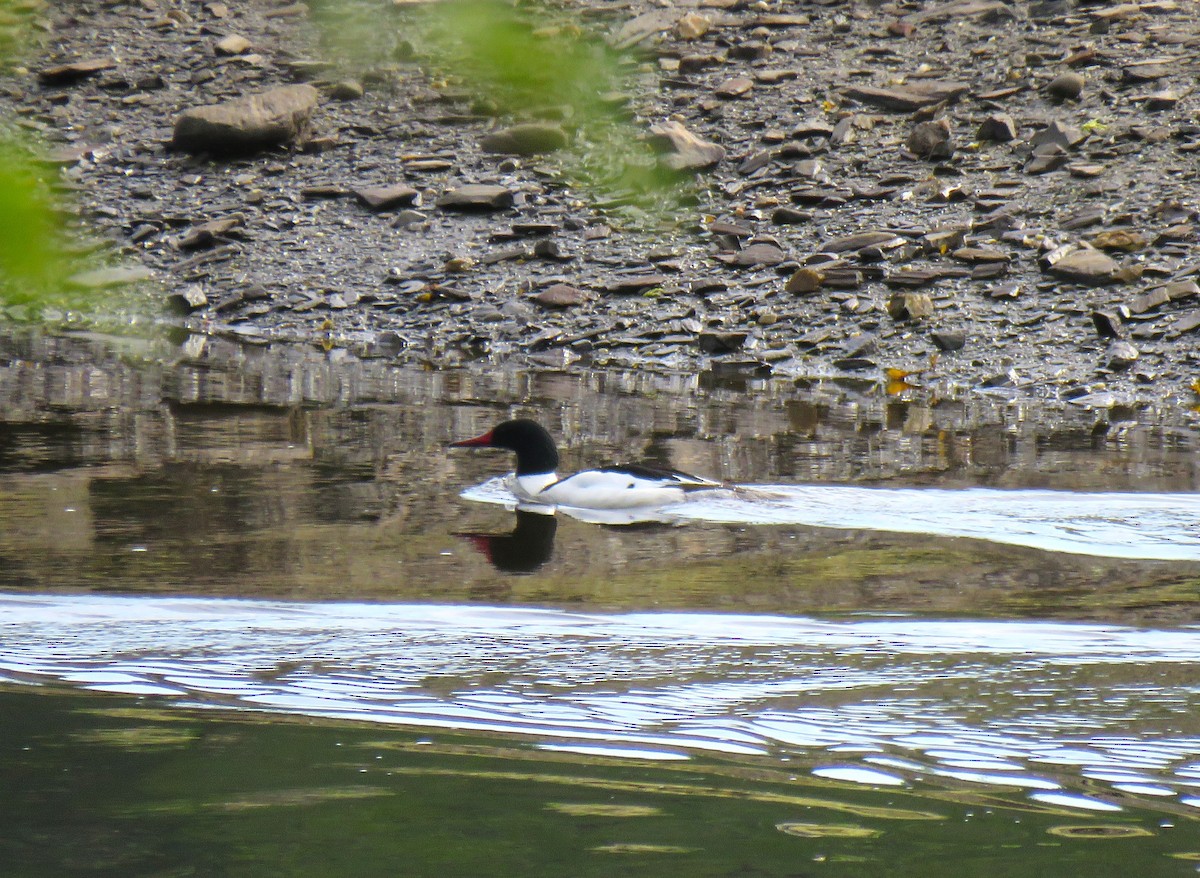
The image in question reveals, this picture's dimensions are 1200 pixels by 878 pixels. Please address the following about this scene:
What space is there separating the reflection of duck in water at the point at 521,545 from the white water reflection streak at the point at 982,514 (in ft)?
1.15

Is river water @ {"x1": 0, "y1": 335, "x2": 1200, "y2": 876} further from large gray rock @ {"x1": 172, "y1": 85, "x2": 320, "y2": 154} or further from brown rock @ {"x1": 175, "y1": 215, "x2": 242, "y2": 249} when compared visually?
brown rock @ {"x1": 175, "y1": 215, "x2": 242, "y2": 249}

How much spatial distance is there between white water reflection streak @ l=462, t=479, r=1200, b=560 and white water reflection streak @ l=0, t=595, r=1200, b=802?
168 centimetres

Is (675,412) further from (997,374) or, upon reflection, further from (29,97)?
(29,97)

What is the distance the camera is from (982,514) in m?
8.71

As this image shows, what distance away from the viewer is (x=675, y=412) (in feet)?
40.6

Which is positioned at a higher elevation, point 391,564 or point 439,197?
point 439,197

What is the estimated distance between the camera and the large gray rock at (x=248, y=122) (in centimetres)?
1667

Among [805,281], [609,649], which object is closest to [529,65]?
[609,649]

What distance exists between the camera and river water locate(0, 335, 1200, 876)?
4.38 meters

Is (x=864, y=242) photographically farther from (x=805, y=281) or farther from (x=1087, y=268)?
(x=1087, y=268)

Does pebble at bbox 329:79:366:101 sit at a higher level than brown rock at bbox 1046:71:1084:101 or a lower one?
lower

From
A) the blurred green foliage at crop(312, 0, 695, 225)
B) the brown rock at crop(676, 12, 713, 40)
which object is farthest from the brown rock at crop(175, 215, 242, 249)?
the blurred green foliage at crop(312, 0, 695, 225)

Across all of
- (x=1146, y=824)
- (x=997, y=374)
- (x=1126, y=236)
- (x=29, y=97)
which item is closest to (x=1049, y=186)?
(x=1126, y=236)

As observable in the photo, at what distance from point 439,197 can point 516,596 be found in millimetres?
10991
